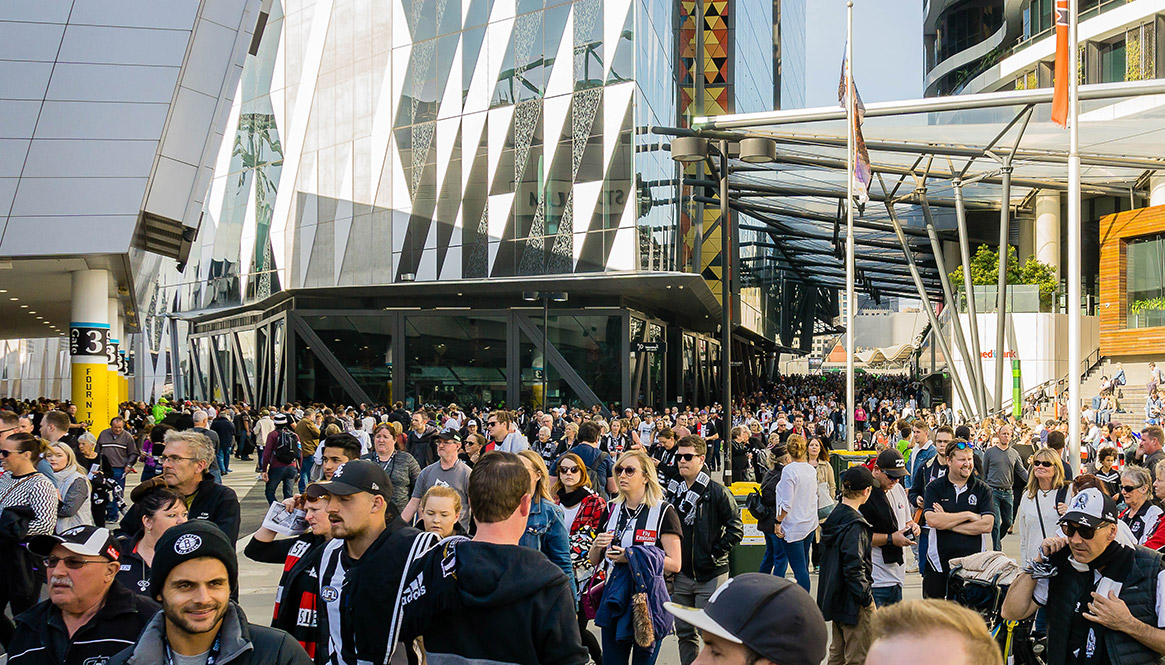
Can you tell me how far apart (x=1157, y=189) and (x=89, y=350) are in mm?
34836

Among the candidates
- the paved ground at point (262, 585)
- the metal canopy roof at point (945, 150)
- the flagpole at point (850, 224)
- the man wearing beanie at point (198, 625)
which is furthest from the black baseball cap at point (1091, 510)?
the metal canopy roof at point (945, 150)

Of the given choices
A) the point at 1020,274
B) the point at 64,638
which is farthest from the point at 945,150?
the point at 64,638

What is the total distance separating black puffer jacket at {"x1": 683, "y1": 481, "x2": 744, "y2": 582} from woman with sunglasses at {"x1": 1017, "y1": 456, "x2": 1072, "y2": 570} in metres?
2.42

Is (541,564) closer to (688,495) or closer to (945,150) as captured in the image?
(688,495)

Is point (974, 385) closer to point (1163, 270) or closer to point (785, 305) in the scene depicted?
point (1163, 270)

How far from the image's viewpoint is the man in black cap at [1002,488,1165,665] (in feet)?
16.1

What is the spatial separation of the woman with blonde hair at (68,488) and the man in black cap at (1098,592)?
6583 millimetres

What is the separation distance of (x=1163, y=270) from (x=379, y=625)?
125 feet

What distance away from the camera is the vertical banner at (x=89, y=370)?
2189cm

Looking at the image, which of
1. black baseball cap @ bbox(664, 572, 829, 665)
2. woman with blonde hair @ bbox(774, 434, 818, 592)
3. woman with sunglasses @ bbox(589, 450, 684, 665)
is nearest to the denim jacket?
woman with sunglasses @ bbox(589, 450, 684, 665)

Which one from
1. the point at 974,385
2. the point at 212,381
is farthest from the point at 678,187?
the point at 212,381

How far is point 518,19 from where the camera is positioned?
3481cm

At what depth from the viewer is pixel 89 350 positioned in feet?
72.2

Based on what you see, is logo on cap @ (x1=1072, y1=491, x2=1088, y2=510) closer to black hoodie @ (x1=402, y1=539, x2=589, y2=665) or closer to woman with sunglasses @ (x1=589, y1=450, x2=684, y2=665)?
woman with sunglasses @ (x1=589, y1=450, x2=684, y2=665)
